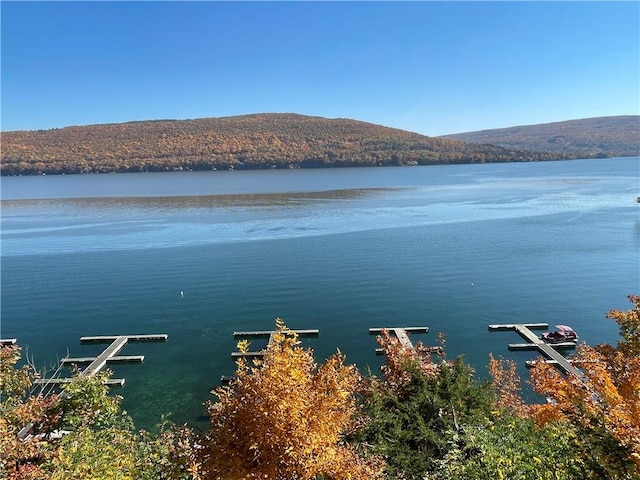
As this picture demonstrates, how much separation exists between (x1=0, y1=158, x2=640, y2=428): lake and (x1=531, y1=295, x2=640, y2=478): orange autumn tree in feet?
45.2

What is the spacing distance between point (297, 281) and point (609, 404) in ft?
120

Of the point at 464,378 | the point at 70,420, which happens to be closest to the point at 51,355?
the point at 70,420

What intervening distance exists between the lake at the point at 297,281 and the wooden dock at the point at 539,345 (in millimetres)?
911

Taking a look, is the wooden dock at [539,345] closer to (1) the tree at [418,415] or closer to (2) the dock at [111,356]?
(1) the tree at [418,415]

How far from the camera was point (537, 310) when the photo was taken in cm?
3797

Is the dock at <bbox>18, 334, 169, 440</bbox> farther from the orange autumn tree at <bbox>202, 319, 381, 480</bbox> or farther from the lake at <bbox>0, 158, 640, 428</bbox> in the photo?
the orange autumn tree at <bbox>202, 319, 381, 480</bbox>

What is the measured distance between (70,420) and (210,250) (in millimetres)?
47417

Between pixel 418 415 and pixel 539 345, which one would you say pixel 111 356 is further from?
pixel 539 345

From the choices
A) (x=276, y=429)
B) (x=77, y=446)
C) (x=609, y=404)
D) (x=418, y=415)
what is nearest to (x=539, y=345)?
(x=418, y=415)

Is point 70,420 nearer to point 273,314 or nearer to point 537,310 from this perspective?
point 273,314

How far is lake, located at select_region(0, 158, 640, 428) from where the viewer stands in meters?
32.6

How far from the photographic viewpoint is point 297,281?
1806 inches

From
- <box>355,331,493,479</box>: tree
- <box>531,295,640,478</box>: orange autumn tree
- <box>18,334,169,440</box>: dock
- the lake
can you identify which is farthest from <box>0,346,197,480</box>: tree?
<box>18,334,169,440</box>: dock

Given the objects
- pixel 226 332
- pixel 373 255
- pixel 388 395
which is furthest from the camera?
pixel 373 255
